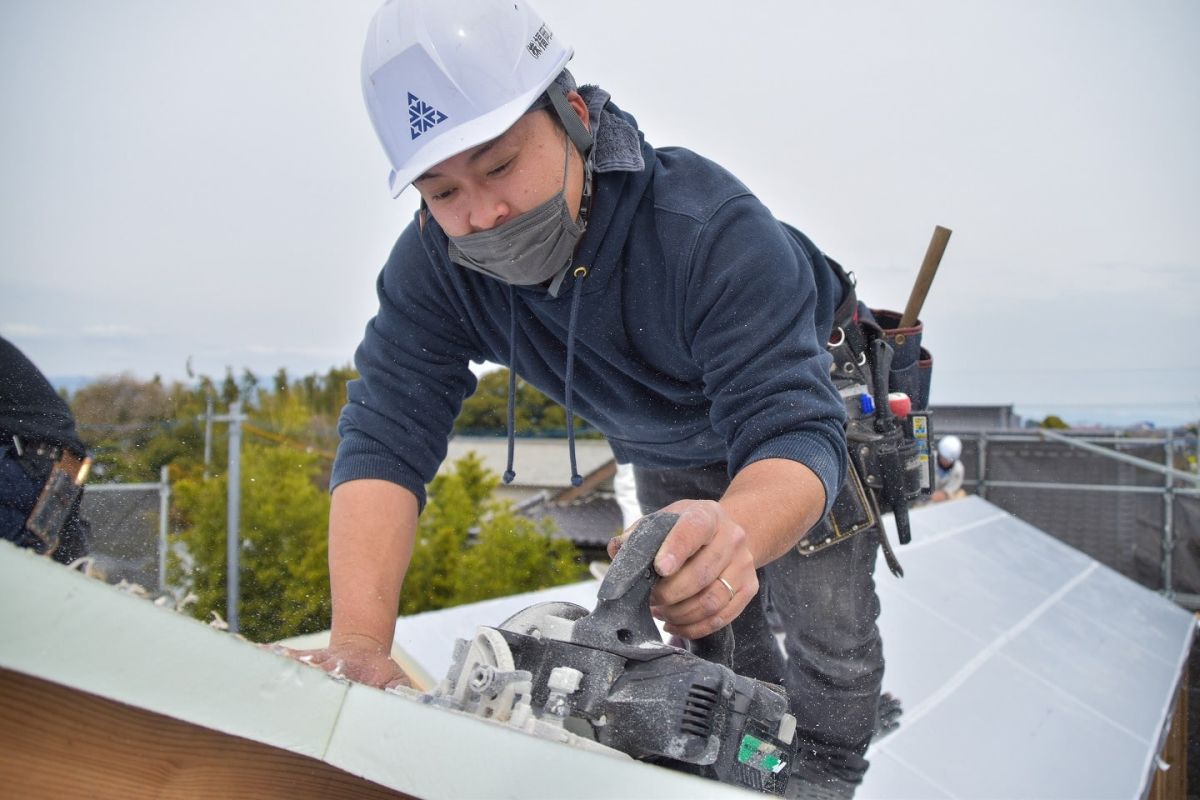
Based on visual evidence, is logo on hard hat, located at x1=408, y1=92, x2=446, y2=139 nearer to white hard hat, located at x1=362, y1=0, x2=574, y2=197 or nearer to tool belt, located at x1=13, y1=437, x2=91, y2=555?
white hard hat, located at x1=362, y1=0, x2=574, y2=197

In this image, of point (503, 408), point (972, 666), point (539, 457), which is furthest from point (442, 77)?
point (539, 457)

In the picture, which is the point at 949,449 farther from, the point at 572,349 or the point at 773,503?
the point at 773,503

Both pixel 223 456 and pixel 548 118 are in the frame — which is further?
pixel 223 456

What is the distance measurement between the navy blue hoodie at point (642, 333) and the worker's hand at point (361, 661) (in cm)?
35

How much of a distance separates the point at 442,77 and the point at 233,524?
381cm

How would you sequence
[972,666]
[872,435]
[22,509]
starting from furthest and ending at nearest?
[972,666], [872,435], [22,509]

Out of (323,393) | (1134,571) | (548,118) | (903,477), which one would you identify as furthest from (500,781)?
(1134,571)

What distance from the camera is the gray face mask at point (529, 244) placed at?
1506 millimetres

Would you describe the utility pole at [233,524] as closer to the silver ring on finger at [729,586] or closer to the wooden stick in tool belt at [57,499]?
the wooden stick in tool belt at [57,499]

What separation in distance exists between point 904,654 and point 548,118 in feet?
9.62

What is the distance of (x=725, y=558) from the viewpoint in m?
1.16

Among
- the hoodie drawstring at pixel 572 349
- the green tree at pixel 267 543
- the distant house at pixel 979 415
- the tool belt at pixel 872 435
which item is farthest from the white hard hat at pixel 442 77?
the distant house at pixel 979 415

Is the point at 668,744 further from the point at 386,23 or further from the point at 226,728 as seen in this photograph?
the point at 386,23

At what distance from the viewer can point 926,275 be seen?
2580 mm
